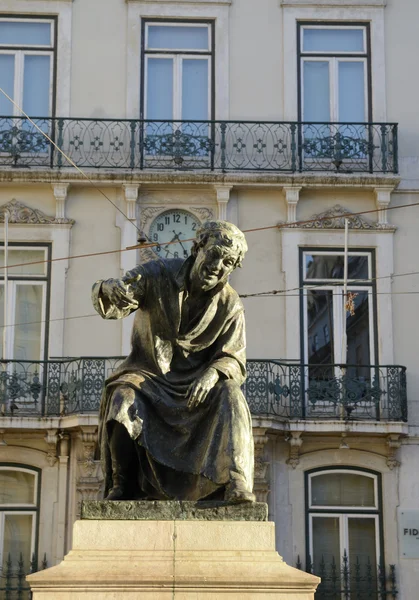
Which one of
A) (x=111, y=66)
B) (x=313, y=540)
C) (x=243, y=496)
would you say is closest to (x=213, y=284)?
(x=243, y=496)

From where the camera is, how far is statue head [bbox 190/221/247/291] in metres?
7.33

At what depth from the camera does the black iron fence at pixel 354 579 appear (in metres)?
19.0

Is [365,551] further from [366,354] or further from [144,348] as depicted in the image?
[144,348]

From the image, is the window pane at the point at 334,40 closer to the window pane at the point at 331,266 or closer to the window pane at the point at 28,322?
the window pane at the point at 331,266

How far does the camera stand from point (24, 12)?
20.8m

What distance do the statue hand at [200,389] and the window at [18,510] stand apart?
1287 cm

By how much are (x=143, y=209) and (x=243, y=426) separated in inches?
535

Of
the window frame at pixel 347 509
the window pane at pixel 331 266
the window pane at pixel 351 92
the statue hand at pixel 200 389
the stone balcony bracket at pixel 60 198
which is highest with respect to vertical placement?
the window pane at pixel 351 92

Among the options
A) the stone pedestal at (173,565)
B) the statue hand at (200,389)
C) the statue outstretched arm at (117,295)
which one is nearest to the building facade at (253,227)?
the statue outstretched arm at (117,295)

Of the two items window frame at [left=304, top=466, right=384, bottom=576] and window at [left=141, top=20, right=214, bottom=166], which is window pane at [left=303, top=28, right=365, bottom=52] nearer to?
window at [left=141, top=20, right=214, bottom=166]

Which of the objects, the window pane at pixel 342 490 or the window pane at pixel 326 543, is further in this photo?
the window pane at pixel 342 490

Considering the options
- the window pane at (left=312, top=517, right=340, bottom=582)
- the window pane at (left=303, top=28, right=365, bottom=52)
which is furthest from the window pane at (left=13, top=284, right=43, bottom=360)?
the window pane at (left=303, top=28, right=365, bottom=52)

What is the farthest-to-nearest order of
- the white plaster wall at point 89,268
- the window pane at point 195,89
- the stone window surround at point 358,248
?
the window pane at point 195,89 → the stone window surround at point 358,248 → the white plaster wall at point 89,268

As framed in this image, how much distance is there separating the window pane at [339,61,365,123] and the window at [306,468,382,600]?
515cm
